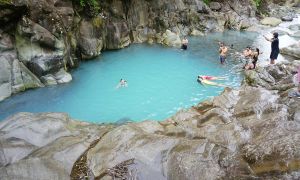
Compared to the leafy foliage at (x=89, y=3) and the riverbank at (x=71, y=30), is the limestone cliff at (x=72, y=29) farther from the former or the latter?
the leafy foliage at (x=89, y=3)

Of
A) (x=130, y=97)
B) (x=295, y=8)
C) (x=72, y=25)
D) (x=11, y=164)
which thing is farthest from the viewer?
(x=295, y=8)

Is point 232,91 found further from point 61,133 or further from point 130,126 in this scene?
point 61,133

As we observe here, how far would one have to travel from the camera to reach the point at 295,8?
54.6m

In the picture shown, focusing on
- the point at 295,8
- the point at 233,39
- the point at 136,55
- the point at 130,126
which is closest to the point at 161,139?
the point at 130,126

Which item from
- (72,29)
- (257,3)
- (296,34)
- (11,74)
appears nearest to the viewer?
(11,74)

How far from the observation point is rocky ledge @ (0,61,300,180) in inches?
298

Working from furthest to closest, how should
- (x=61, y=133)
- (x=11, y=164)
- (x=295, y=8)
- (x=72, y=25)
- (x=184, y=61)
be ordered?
(x=295, y=8), (x=184, y=61), (x=72, y=25), (x=61, y=133), (x=11, y=164)

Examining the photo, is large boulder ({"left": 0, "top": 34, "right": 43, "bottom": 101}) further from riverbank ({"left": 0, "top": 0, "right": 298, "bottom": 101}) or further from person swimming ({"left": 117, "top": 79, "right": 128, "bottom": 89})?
person swimming ({"left": 117, "top": 79, "right": 128, "bottom": 89})

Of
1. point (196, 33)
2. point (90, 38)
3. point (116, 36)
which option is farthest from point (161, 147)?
point (196, 33)

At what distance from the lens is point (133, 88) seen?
749 inches

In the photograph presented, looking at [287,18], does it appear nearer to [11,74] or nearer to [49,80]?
[49,80]

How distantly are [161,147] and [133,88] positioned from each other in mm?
10724

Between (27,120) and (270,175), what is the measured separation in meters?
7.22

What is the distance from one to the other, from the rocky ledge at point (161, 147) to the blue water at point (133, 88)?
5.29m
